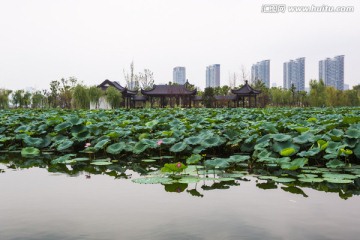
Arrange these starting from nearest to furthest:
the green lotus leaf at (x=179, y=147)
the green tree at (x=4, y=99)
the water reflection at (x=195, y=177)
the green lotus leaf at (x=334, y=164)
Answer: the water reflection at (x=195, y=177) < the green lotus leaf at (x=334, y=164) < the green lotus leaf at (x=179, y=147) < the green tree at (x=4, y=99)

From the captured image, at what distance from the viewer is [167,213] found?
2.27m

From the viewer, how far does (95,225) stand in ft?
6.64

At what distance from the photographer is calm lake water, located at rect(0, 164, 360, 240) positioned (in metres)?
1.91

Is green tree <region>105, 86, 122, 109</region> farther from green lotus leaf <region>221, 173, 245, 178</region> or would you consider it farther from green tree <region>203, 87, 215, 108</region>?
green lotus leaf <region>221, 173, 245, 178</region>

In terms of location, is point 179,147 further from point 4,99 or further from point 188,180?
point 4,99

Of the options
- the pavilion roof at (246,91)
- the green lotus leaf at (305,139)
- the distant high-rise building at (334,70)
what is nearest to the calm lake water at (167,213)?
the green lotus leaf at (305,139)

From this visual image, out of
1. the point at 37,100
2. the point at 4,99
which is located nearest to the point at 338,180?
the point at 4,99

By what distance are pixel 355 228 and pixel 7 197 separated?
7.27ft

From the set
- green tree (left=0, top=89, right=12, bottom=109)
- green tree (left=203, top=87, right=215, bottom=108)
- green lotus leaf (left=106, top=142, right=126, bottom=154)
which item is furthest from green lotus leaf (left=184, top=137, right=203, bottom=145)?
green tree (left=0, top=89, right=12, bottom=109)

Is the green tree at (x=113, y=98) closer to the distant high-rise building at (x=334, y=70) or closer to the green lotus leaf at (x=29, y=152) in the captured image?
the green lotus leaf at (x=29, y=152)

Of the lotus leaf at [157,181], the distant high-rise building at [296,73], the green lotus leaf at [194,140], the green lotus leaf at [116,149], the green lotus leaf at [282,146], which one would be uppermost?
the distant high-rise building at [296,73]

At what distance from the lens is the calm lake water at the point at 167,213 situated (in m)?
1.91

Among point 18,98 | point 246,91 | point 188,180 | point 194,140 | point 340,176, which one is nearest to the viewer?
point 188,180

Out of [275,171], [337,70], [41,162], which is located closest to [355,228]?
[275,171]
